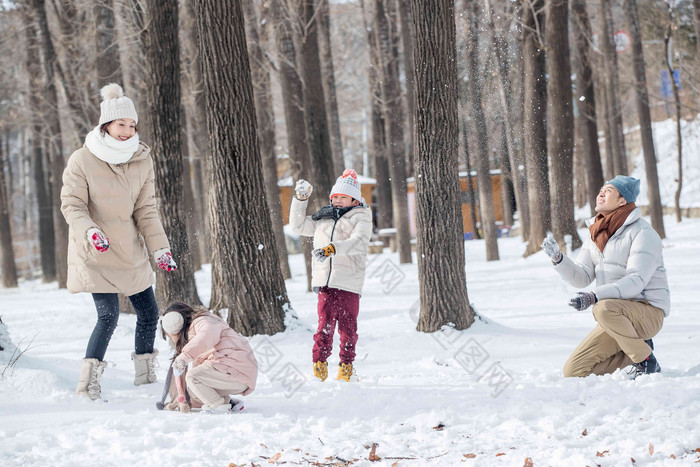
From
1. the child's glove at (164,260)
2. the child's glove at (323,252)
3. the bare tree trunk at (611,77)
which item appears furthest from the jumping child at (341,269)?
the bare tree trunk at (611,77)

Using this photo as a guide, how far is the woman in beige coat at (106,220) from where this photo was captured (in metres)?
4.77

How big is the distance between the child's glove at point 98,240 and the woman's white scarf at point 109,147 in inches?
21.7

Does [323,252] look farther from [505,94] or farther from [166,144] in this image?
[505,94]

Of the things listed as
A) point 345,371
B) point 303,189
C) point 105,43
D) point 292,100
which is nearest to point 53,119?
point 105,43

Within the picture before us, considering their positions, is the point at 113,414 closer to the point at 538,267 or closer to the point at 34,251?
the point at 538,267

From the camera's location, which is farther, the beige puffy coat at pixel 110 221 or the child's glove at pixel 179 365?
the beige puffy coat at pixel 110 221

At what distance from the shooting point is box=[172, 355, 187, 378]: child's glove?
177 inches

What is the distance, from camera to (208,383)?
14.8ft

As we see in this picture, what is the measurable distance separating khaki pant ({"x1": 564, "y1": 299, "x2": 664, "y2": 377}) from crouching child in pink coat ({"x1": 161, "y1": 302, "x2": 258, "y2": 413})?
235 centimetres

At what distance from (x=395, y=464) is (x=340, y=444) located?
453 millimetres

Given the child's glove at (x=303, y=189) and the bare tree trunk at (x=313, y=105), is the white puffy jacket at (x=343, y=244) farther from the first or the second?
the bare tree trunk at (x=313, y=105)

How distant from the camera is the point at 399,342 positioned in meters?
7.23

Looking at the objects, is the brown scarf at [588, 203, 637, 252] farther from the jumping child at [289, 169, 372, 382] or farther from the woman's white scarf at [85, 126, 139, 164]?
the woman's white scarf at [85, 126, 139, 164]

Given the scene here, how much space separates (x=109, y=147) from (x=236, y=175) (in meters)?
2.71
